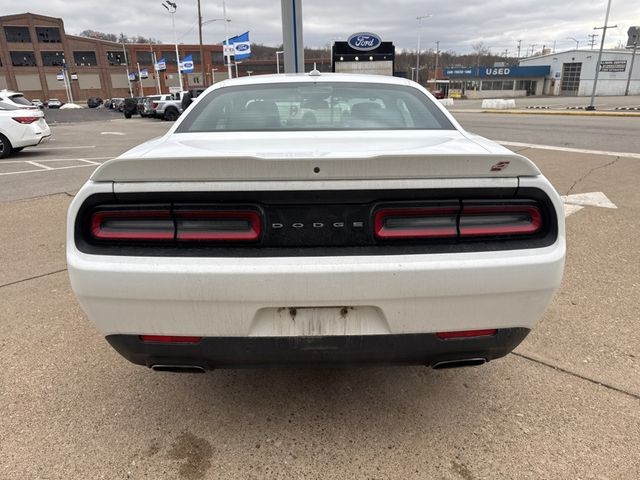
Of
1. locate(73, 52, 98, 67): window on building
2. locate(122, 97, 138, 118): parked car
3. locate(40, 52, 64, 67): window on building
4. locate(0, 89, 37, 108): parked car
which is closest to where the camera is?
locate(0, 89, 37, 108): parked car

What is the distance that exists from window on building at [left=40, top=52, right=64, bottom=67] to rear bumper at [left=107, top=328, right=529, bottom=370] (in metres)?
104

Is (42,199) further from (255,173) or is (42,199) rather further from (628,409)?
(628,409)

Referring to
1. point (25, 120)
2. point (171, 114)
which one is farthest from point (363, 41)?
point (25, 120)

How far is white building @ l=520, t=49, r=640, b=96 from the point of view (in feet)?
208

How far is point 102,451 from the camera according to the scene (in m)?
2.13

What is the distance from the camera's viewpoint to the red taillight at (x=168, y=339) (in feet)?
6.19

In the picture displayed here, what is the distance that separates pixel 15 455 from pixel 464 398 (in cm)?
220

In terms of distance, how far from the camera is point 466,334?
1909 mm

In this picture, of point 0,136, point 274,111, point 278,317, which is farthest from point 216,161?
point 0,136

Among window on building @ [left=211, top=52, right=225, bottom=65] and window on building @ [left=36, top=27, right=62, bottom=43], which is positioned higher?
window on building @ [left=36, top=27, right=62, bottom=43]

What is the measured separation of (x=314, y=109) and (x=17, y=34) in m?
103

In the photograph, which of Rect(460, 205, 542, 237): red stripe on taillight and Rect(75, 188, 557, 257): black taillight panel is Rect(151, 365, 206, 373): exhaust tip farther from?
Rect(460, 205, 542, 237): red stripe on taillight

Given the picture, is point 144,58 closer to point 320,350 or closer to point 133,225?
point 133,225

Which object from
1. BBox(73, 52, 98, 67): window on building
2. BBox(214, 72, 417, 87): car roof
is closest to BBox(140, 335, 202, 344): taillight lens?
BBox(214, 72, 417, 87): car roof
